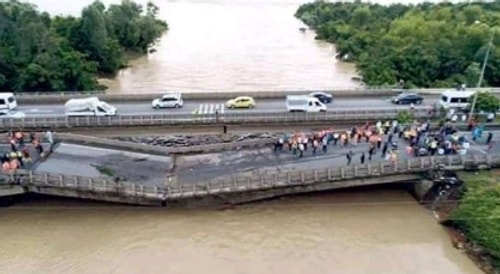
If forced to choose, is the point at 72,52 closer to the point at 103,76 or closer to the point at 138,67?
the point at 103,76

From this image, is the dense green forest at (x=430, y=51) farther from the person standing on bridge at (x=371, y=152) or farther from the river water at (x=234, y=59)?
the person standing on bridge at (x=371, y=152)

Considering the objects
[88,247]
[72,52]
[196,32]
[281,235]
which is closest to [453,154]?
[281,235]

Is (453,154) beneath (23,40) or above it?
beneath

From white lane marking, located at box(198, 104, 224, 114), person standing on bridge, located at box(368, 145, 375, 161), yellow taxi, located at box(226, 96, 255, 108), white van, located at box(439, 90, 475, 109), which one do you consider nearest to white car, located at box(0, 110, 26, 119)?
white lane marking, located at box(198, 104, 224, 114)

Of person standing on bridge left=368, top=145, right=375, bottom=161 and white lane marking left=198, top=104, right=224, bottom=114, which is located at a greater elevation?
white lane marking left=198, top=104, right=224, bottom=114

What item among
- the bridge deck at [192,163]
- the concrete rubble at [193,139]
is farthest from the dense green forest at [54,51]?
the bridge deck at [192,163]

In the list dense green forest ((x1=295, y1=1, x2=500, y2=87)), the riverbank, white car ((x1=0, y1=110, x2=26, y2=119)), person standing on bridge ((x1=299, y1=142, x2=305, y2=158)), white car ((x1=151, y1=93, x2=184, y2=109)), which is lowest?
the riverbank

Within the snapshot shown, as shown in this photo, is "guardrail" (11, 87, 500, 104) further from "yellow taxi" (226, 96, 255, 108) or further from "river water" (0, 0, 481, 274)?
"river water" (0, 0, 481, 274)

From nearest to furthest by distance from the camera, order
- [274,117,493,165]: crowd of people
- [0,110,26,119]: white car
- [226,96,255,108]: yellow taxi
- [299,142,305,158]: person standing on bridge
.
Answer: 1. [274,117,493,165]: crowd of people
2. [299,142,305,158]: person standing on bridge
3. [0,110,26,119]: white car
4. [226,96,255,108]: yellow taxi
